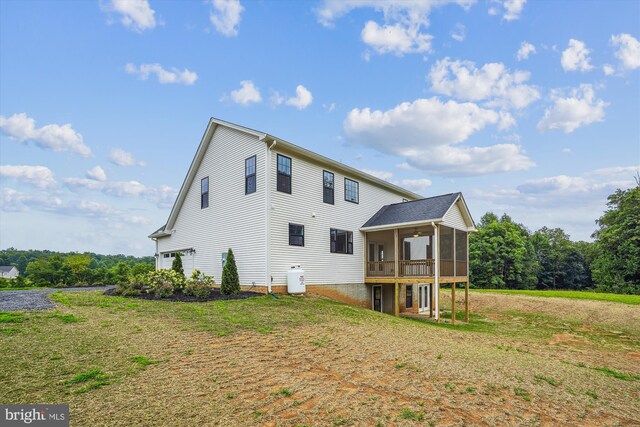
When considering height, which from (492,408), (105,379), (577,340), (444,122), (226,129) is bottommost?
(577,340)

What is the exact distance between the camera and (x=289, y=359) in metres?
6.85

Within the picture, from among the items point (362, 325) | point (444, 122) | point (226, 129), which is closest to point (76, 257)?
point (226, 129)

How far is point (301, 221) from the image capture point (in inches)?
634

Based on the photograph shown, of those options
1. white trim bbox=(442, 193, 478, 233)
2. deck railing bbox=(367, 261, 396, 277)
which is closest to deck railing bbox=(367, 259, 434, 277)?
deck railing bbox=(367, 261, 396, 277)

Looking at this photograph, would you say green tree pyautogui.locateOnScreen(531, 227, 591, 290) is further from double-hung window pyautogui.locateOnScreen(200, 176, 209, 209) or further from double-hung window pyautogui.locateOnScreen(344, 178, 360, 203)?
double-hung window pyautogui.locateOnScreen(200, 176, 209, 209)

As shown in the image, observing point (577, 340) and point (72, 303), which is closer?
point (72, 303)

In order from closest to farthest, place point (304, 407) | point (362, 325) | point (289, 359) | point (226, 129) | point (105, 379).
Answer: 1. point (304, 407)
2. point (105, 379)
3. point (289, 359)
4. point (362, 325)
5. point (226, 129)

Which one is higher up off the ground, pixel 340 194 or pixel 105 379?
pixel 340 194

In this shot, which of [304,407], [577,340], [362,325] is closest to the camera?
[304,407]

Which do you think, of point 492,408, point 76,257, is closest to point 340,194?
point 492,408

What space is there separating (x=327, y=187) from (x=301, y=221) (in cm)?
256

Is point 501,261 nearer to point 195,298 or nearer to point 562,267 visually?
point 562,267

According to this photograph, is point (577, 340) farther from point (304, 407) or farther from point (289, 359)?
point (304, 407)

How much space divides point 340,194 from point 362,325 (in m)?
8.63
